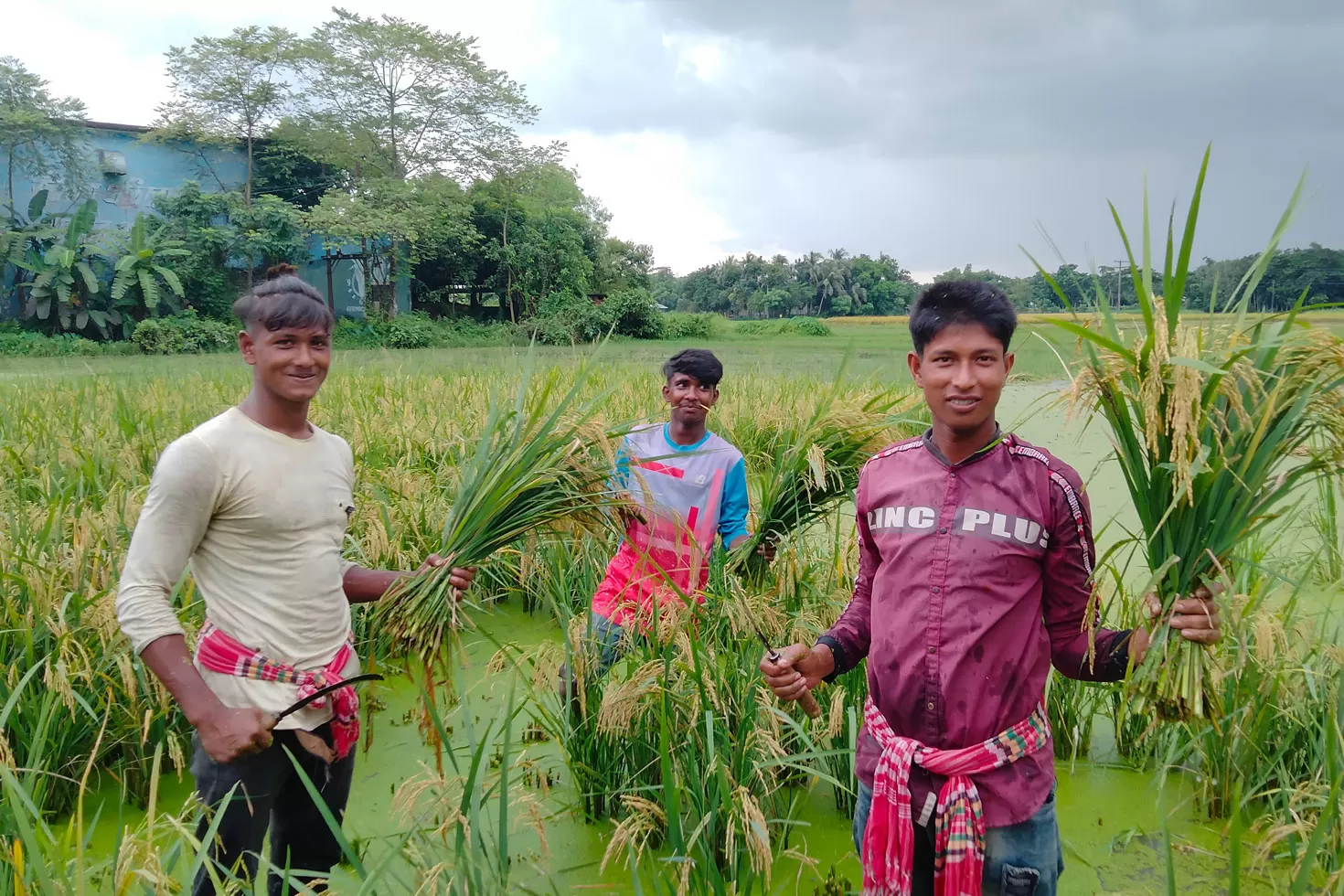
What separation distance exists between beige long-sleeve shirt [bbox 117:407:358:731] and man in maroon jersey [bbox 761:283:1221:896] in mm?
934

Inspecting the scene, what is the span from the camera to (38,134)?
1862 centimetres

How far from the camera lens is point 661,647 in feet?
6.66

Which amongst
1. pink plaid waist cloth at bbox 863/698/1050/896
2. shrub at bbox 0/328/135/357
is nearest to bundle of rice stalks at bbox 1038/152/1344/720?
pink plaid waist cloth at bbox 863/698/1050/896

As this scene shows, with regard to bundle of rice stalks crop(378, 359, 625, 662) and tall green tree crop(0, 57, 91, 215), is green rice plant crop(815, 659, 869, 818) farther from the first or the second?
tall green tree crop(0, 57, 91, 215)

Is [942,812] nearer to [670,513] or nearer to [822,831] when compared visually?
[822,831]

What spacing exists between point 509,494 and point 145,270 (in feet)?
66.5

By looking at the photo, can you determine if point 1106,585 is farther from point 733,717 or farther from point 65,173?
point 65,173

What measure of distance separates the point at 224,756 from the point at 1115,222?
5.70 ft

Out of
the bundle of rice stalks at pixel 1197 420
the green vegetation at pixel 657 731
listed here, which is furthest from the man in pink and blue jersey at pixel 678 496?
Result: the bundle of rice stalks at pixel 1197 420

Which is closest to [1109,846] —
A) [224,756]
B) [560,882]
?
[560,882]

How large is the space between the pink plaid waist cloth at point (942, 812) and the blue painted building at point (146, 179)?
20801 mm

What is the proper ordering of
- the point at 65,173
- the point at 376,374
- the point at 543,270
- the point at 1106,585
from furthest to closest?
1. the point at 543,270
2. the point at 65,173
3. the point at 376,374
4. the point at 1106,585

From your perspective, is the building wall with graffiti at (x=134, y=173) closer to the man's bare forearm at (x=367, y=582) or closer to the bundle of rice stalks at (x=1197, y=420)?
the man's bare forearm at (x=367, y=582)

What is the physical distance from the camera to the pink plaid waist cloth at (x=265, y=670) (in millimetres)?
1528
